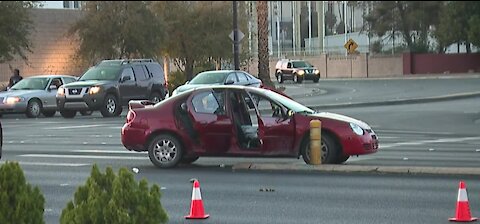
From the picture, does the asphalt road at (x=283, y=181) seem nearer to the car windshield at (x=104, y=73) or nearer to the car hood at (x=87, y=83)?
the car hood at (x=87, y=83)

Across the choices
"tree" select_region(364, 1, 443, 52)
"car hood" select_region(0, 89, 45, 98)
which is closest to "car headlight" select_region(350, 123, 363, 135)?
"car hood" select_region(0, 89, 45, 98)

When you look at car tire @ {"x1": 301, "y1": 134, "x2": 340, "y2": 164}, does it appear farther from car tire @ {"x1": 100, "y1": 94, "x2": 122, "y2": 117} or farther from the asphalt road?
car tire @ {"x1": 100, "y1": 94, "x2": 122, "y2": 117}

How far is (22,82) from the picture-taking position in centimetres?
3650

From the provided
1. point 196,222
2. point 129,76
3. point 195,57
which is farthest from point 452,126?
point 195,57

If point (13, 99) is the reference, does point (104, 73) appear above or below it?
above

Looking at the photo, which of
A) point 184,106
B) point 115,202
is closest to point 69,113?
point 184,106

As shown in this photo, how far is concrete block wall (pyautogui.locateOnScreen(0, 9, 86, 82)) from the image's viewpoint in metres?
55.9

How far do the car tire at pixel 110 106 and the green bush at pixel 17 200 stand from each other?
27.6m

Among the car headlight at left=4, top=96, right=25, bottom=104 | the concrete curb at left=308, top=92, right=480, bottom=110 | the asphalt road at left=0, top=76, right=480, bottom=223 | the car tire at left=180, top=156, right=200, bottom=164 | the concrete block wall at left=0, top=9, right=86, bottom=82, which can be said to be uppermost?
the concrete block wall at left=0, top=9, right=86, bottom=82

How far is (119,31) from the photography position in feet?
166

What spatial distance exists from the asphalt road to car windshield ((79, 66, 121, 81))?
28.6ft

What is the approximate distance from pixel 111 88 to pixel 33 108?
327cm

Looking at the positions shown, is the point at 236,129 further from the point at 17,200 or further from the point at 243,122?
the point at 17,200

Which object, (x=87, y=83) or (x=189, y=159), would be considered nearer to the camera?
(x=189, y=159)
